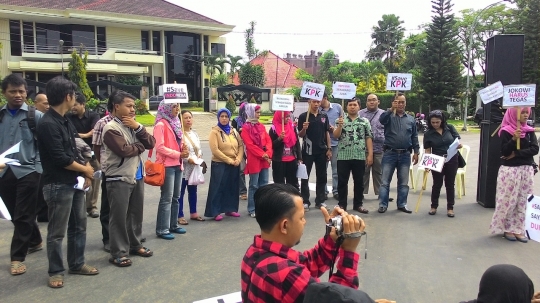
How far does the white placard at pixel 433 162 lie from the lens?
679cm

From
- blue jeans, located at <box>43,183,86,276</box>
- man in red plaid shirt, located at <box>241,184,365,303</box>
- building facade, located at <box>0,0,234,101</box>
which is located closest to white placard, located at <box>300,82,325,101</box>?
blue jeans, located at <box>43,183,86,276</box>

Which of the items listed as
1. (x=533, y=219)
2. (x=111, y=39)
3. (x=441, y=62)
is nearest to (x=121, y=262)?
(x=533, y=219)

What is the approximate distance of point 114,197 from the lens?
15.2 feet

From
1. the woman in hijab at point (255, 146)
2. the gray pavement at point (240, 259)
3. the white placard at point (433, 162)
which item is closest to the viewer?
the gray pavement at point (240, 259)

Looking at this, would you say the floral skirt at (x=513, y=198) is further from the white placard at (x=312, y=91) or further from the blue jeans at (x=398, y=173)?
the white placard at (x=312, y=91)

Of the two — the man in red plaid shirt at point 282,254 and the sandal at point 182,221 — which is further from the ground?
the man in red plaid shirt at point 282,254

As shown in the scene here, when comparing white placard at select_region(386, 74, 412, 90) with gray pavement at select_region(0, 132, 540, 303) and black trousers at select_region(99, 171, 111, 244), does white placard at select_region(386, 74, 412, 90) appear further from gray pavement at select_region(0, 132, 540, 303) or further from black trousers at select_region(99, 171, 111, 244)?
black trousers at select_region(99, 171, 111, 244)

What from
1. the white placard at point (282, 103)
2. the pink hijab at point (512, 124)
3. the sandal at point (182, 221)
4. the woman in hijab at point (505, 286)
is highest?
the white placard at point (282, 103)

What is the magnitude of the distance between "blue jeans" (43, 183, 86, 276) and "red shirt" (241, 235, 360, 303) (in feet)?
8.81

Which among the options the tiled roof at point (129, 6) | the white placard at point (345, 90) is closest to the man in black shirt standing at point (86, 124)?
the white placard at point (345, 90)

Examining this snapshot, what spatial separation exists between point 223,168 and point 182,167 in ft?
2.82

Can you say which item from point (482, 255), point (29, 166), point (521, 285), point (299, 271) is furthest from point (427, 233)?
point (29, 166)

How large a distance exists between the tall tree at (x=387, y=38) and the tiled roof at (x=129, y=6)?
20.0 meters

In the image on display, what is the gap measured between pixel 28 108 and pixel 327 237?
392 centimetres
